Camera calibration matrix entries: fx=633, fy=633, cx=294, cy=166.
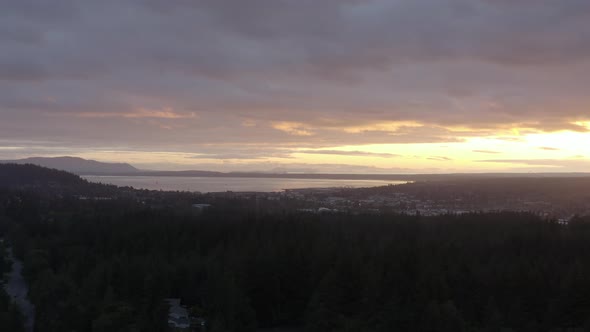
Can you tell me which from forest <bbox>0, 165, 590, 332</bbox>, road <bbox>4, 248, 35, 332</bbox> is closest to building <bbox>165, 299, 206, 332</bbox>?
forest <bbox>0, 165, 590, 332</bbox>

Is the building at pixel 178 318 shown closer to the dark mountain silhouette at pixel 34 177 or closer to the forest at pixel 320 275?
the forest at pixel 320 275

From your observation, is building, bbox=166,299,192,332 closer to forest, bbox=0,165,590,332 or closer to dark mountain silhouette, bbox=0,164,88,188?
forest, bbox=0,165,590,332

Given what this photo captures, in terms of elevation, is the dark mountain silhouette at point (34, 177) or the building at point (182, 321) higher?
the dark mountain silhouette at point (34, 177)

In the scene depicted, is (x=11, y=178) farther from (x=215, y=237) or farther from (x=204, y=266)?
(x=204, y=266)

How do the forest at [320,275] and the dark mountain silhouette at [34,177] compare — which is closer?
the forest at [320,275]

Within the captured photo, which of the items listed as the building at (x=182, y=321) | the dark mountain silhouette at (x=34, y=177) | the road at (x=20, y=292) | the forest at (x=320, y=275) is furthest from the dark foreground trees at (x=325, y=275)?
the dark mountain silhouette at (x=34, y=177)
